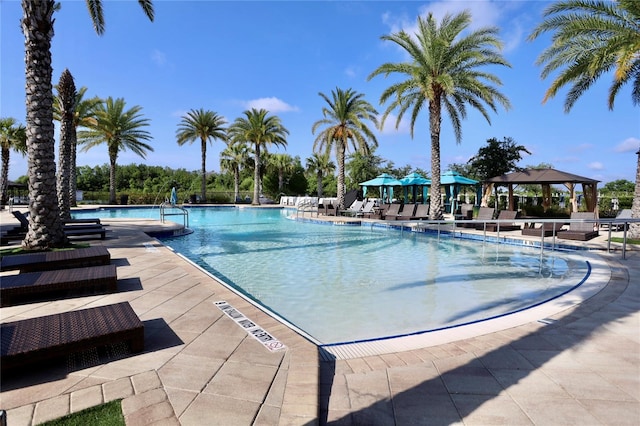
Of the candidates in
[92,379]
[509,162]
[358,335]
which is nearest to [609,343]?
[358,335]

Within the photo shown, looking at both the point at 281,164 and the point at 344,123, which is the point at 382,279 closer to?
the point at 344,123

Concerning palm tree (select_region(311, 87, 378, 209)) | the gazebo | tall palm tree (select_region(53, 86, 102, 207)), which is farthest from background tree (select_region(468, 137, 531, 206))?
tall palm tree (select_region(53, 86, 102, 207))

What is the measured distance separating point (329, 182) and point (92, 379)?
50.0m

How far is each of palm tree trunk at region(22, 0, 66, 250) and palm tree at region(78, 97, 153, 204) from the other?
22.3 m

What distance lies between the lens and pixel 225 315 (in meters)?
4.09

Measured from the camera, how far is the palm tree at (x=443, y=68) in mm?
15273

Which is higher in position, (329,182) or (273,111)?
(273,111)

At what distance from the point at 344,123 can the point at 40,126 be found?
720 inches

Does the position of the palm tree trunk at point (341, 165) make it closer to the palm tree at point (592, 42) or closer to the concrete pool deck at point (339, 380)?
the palm tree at point (592, 42)

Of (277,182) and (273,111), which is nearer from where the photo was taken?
(273,111)

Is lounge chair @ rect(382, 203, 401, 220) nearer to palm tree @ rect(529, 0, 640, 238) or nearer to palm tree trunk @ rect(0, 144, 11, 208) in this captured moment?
palm tree @ rect(529, 0, 640, 238)

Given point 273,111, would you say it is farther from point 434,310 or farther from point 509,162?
point 434,310

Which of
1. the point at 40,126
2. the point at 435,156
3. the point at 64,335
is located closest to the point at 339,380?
the point at 64,335

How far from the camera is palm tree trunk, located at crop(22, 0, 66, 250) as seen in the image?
24.7 feet
